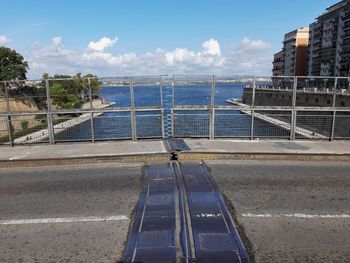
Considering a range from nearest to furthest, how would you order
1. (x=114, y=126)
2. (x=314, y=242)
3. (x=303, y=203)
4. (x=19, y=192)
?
(x=314, y=242)
(x=303, y=203)
(x=19, y=192)
(x=114, y=126)

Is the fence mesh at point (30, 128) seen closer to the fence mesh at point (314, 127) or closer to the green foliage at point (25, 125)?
the green foliage at point (25, 125)

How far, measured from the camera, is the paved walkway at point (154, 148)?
9984mm

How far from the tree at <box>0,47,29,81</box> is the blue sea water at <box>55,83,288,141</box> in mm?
59092

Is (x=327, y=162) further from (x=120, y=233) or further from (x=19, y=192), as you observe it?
(x=19, y=192)

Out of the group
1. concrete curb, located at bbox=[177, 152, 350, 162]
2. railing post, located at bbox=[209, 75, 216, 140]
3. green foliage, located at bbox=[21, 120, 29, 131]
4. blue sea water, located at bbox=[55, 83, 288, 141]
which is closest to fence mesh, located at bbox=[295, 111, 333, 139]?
blue sea water, located at bbox=[55, 83, 288, 141]

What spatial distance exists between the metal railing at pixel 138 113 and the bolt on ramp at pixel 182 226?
5.01m

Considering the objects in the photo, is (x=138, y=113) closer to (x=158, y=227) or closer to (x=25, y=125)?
(x=25, y=125)

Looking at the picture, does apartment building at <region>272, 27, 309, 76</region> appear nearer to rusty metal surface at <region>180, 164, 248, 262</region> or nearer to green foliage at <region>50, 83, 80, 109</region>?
green foliage at <region>50, 83, 80, 109</region>

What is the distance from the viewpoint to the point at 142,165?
908 centimetres

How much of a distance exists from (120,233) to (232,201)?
235 cm

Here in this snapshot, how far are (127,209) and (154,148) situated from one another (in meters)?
4.96

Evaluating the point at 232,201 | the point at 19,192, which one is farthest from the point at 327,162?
the point at 19,192

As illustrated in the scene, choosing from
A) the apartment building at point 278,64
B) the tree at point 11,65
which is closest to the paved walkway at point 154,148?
the tree at point 11,65

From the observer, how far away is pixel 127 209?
576 cm
